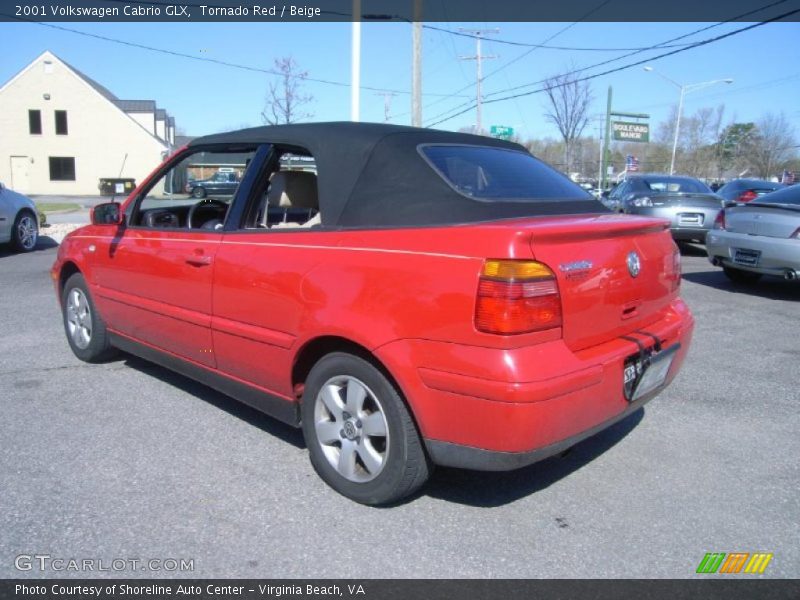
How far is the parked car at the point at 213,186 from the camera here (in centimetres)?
445

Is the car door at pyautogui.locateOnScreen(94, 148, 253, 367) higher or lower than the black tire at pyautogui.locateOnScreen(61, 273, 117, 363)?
higher

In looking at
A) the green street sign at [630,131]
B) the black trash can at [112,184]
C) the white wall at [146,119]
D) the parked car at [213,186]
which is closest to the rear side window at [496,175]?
the parked car at [213,186]

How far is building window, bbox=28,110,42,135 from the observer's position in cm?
4325

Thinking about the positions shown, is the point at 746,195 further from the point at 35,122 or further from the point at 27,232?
the point at 35,122

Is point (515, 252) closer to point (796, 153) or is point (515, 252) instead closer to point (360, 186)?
point (360, 186)

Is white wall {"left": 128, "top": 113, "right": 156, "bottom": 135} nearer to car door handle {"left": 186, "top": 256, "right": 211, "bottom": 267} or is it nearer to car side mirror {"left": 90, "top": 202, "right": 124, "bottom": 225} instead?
car side mirror {"left": 90, "top": 202, "right": 124, "bottom": 225}

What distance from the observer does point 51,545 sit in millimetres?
2553

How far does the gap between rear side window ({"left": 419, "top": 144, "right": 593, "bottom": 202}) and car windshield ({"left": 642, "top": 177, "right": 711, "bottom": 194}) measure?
350 inches

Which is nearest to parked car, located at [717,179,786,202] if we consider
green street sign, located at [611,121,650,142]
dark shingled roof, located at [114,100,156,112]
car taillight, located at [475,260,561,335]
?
car taillight, located at [475,260,561,335]

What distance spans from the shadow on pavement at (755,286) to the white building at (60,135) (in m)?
41.6

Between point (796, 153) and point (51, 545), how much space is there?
63.5 m

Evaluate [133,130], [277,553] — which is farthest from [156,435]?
[133,130]

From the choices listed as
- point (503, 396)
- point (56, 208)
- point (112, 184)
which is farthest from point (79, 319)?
point (112, 184)

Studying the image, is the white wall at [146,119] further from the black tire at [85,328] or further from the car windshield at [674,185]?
the black tire at [85,328]
